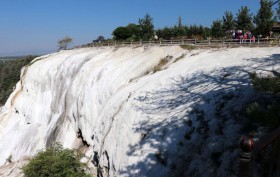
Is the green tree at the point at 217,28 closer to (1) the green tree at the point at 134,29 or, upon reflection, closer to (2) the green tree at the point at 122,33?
(1) the green tree at the point at 134,29

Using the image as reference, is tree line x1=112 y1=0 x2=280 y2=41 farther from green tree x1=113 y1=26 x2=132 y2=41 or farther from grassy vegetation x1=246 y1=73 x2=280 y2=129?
grassy vegetation x1=246 y1=73 x2=280 y2=129

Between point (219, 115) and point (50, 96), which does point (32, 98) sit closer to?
point (50, 96)

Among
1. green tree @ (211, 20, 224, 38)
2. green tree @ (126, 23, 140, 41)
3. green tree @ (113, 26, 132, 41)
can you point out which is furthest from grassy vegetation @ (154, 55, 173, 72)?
green tree @ (113, 26, 132, 41)

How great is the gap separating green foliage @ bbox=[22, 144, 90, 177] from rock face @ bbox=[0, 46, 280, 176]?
4.20 feet

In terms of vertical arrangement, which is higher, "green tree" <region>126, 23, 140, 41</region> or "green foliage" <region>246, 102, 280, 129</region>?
"green tree" <region>126, 23, 140, 41</region>

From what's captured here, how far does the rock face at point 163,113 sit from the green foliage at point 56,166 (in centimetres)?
128

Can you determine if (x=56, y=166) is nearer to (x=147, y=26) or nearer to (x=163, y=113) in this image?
(x=163, y=113)

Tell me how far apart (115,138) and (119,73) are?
1079cm

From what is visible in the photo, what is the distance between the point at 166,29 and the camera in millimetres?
50562

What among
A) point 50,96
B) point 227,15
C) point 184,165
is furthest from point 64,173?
point 227,15

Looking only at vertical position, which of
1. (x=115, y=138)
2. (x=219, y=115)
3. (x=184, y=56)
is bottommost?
(x=115, y=138)

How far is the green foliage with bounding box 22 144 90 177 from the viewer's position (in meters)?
16.0

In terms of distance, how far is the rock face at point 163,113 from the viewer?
9422mm

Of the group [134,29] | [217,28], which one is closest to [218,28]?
[217,28]
